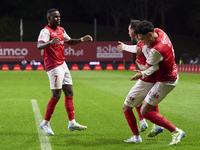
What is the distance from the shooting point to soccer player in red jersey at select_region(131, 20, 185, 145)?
20.1 ft

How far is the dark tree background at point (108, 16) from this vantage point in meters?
76.2

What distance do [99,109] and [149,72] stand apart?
5.01m

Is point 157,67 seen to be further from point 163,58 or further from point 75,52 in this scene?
point 75,52

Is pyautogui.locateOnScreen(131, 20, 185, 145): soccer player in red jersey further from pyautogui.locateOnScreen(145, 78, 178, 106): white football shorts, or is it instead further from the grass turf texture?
the grass turf texture

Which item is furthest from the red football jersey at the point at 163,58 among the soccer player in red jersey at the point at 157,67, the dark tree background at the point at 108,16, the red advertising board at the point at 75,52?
the dark tree background at the point at 108,16

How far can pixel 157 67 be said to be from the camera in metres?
6.26

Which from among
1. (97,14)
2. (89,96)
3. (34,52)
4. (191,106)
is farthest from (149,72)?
(97,14)

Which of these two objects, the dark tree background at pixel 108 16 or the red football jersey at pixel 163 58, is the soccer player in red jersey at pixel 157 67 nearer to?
the red football jersey at pixel 163 58

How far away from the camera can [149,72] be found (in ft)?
20.4

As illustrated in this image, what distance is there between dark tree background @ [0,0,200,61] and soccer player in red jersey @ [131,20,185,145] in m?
65.8

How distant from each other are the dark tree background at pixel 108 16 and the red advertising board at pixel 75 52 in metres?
27.5

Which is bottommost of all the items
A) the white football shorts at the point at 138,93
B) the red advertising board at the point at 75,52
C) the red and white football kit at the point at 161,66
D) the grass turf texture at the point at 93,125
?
the red advertising board at the point at 75,52

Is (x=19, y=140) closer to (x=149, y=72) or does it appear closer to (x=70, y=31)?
(x=149, y=72)

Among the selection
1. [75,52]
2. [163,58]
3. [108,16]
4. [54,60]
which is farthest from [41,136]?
[108,16]
